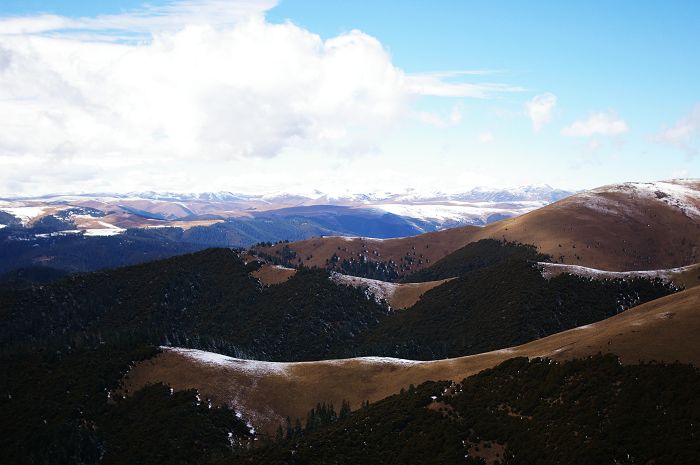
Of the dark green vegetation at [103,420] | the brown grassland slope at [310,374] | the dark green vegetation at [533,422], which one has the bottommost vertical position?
the dark green vegetation at [103,420]

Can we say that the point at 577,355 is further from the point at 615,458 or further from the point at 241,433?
the point at 241,433

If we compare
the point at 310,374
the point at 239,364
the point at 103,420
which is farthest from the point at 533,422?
the point at 103,420

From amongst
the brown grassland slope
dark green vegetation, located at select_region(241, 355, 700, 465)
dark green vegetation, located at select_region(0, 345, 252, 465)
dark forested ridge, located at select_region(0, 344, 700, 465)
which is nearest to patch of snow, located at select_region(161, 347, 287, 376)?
the brown grassland slope

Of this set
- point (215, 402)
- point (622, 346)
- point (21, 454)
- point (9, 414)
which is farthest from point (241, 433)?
point (622, 346)

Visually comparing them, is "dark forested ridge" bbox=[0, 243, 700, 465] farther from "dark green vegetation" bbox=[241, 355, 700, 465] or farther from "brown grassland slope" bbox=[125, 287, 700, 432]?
"brown grassland slope" bbox=[125, 287, 700, 432]

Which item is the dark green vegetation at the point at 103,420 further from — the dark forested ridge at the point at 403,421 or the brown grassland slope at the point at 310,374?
the brown grassland slope at the point at 310,374

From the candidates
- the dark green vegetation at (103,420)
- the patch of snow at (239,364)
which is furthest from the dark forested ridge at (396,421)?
the patch of snow at (239,364)
